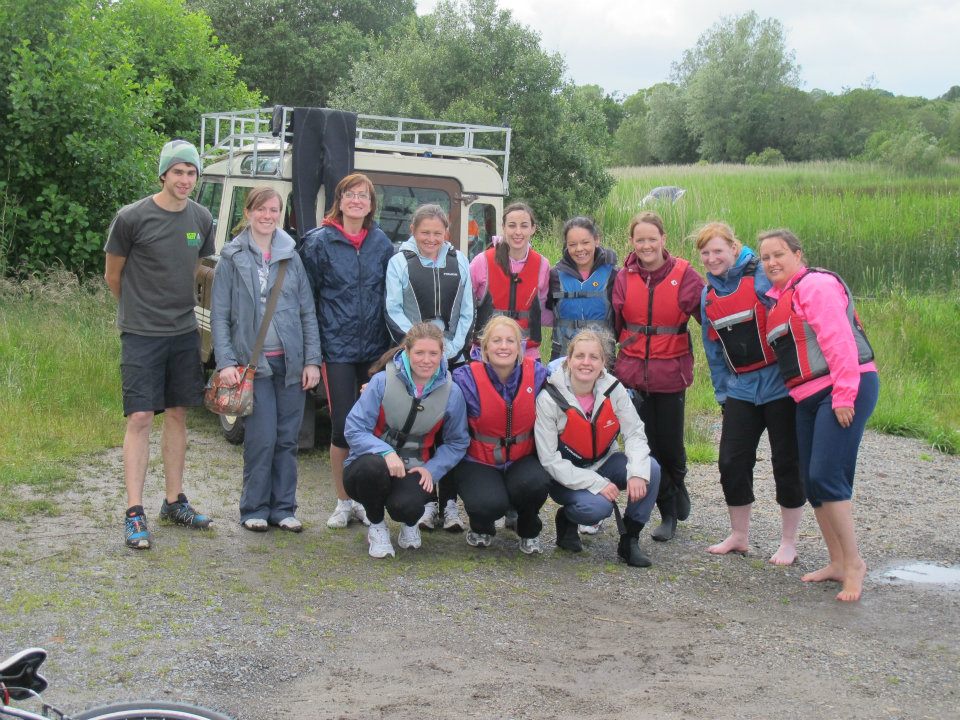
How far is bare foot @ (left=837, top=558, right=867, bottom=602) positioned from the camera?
554 centimetres

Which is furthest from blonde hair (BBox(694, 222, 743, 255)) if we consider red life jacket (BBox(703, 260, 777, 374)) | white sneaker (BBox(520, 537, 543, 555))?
white sneaker (BBox(520, 537, 543, 555))

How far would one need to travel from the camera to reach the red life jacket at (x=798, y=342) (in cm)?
545

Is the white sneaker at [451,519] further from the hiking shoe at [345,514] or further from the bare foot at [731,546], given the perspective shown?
the bare foot at [731,546]

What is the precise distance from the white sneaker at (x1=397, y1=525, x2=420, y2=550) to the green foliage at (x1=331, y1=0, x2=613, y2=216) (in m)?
12.7

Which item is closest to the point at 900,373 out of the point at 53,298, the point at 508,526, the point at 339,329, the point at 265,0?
the point at 508,526

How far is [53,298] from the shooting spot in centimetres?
1123

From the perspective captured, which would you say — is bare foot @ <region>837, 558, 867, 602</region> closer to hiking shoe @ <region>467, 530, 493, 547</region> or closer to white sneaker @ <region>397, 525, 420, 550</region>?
hiking shoe @ <region>467, 530, 493, 547</region>

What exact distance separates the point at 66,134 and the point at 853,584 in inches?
399

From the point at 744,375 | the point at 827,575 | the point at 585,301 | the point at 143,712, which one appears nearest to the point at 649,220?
the point at 585,301

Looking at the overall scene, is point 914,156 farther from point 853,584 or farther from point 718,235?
point 853,584

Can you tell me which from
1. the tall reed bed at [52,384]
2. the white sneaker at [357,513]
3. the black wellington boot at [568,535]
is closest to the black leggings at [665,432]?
the black wellington boot at [568,535]

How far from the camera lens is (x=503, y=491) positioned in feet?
19.4

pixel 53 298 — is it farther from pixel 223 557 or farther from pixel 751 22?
pixel 751 22

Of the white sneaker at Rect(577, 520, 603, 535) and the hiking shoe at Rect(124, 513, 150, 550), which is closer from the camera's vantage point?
the hiking shoe at Rect(124, 513, 150, 550)
